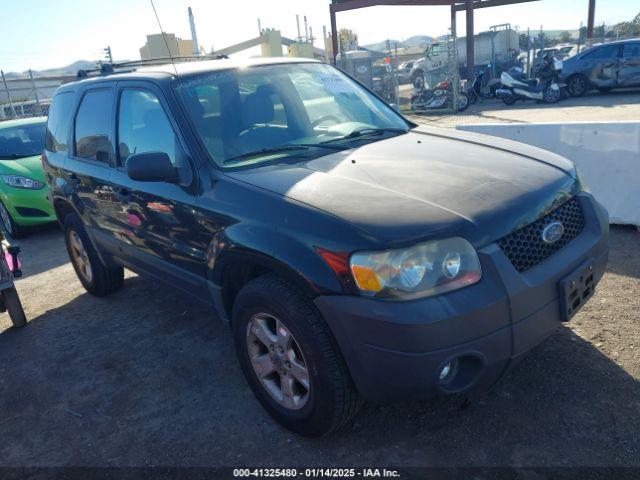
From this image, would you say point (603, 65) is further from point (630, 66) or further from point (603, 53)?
point (630, 66)

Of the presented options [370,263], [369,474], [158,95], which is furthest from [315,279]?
[158,95]

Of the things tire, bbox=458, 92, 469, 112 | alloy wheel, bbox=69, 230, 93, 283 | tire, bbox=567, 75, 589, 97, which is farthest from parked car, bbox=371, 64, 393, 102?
alloy wheel, bbox=69, 230, 93, 283

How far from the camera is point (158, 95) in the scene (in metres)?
3.17

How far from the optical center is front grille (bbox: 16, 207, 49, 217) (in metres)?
7.07

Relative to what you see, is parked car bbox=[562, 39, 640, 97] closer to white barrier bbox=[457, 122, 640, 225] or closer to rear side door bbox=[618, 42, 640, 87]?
rear side door bbox=[618, 42, 640, 87]

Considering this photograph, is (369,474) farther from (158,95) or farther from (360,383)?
(158,95)

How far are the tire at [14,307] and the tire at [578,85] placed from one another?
17.1 meters

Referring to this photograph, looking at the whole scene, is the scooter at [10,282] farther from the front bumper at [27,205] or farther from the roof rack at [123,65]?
the front bumper at [27,205]

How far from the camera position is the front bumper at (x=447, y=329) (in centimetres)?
205

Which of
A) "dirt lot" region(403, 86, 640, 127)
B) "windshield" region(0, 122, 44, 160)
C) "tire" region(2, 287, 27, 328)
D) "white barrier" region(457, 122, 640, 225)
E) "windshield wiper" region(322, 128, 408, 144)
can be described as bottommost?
"dirt lot" region(403, 86, 640, 127)

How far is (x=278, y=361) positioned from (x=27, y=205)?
5.92m

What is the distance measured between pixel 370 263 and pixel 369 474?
1041 mm

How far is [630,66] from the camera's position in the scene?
50.8ft

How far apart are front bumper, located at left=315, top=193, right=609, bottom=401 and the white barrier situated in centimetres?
291
